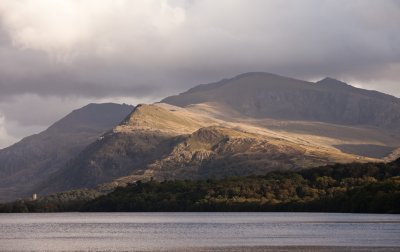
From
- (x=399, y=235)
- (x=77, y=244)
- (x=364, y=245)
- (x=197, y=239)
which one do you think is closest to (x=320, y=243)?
(x=364, y=245)

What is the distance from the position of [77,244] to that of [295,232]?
4854 cm

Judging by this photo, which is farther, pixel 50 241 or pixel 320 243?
pixel 50 241

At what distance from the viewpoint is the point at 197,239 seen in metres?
152

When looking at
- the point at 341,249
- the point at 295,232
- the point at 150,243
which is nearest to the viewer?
the point at 341,249

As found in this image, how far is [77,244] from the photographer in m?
142

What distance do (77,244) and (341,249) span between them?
49392 millimetres

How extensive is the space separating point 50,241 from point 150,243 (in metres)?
24.0

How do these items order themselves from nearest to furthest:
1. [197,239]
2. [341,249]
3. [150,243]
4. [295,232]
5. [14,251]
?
[341,249]
[14,251]
[150,243]
[197,239]
[295,232]

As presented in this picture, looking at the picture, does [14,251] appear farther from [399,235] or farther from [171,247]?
[399,235]

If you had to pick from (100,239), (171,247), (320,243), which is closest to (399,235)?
(320,243)

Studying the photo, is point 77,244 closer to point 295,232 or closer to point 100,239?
point 100,239

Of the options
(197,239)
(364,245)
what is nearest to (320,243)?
(364,245)

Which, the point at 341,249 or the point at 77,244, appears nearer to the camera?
the point at 341,249

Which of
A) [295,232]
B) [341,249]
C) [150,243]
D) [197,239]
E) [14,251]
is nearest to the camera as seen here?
[341,249]
